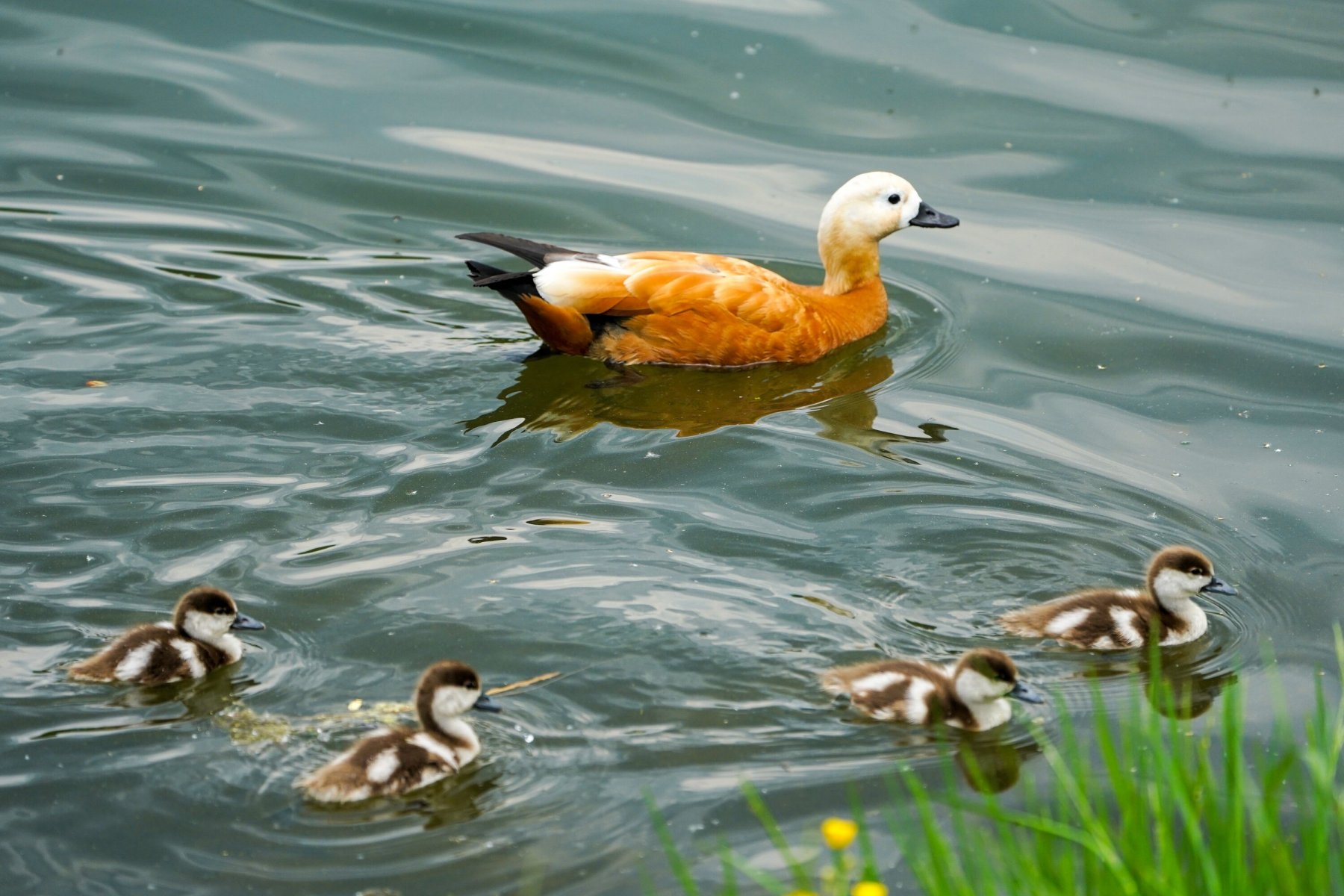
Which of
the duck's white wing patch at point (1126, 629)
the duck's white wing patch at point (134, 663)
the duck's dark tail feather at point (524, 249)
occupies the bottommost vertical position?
the duck's white wing patch at point (134, 663)

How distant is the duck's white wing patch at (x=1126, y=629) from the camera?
569 cm

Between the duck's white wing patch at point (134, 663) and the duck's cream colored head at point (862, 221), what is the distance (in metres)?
4.85

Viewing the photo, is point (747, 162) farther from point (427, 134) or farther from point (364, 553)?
point (364, 553)

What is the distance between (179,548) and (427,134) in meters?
5.59

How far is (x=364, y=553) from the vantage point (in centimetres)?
622

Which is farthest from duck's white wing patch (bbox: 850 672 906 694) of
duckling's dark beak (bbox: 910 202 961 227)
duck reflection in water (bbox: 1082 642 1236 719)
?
duckling's dark beak (bbox: 910 202 961 227)

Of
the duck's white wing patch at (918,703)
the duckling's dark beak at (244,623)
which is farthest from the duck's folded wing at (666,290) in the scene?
the duck's white wing patch at (918,703)

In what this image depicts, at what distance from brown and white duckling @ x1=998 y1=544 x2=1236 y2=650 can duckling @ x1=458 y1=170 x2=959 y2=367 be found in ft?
9.43

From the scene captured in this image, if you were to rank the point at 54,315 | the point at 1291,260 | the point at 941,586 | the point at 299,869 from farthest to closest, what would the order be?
the point at 1291,260 → the point at 54,315 → the point at 941,586 → the point at 299,869

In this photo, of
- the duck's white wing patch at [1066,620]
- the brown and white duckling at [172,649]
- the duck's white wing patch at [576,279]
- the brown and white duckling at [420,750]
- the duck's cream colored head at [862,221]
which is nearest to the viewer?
the brown and white duckling at [420,750]

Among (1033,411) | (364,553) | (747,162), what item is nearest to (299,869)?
(364,553)

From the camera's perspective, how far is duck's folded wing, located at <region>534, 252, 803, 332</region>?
8.30 meters

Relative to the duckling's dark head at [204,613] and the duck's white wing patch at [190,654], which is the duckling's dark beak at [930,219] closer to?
the duckling's dark head at [204,613]

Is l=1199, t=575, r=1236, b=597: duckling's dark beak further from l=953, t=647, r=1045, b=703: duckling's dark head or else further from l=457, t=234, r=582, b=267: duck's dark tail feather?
l=457, t=234, r=582, b=267: duck's dark tail feather
